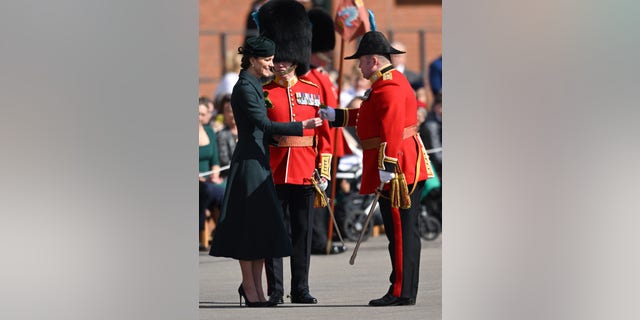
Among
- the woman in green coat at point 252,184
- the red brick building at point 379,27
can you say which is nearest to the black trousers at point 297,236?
the woman in green coat at point 252,184

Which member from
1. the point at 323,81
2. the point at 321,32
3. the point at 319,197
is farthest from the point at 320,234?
the point at 319,197

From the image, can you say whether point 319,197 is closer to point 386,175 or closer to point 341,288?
point 386,175

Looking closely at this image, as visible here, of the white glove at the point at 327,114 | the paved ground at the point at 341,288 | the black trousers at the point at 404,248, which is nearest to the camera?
the paved ground at the point at 341,288

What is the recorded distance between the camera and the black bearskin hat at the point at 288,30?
10539mm

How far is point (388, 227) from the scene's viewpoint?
10086mm

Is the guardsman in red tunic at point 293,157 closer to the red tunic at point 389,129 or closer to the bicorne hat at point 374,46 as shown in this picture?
the red tunic at point 389,129

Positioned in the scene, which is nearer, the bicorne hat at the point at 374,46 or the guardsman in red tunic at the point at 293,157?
the bicorne hat at the point at 374,46

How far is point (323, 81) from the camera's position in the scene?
1195cm

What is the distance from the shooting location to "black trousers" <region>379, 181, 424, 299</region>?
10008mm
